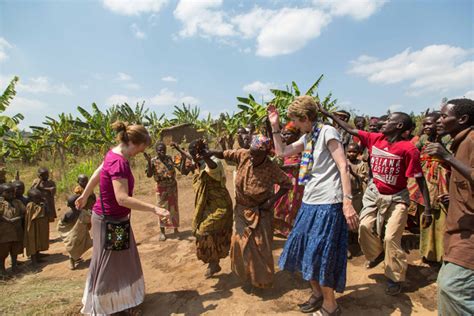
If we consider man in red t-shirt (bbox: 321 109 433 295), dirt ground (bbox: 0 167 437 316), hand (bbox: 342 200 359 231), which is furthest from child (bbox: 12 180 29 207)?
man in red t-shirt (bbox: 321 109 433 295)

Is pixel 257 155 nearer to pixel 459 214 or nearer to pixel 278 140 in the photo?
pixel 278 140

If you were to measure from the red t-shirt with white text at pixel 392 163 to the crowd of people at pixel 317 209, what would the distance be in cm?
1

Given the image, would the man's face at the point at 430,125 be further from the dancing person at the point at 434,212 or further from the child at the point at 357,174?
the child at the point at 357,174

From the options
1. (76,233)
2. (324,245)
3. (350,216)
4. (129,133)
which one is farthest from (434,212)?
(76,233)

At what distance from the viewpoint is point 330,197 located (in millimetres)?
2816

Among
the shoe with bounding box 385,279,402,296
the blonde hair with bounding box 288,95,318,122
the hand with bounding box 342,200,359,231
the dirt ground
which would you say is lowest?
the dirt ground

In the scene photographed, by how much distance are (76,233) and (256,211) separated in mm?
3319

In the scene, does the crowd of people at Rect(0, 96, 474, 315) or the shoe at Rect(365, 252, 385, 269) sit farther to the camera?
the shoe at Rect(365, 252, 385, 269)

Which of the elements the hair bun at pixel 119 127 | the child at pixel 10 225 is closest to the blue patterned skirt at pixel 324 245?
the hair bun at pixel 119 127

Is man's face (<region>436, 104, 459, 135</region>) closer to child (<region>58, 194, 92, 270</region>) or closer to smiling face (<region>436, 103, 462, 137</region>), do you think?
smiling face (<region>436, 103, 462, 137</region>)

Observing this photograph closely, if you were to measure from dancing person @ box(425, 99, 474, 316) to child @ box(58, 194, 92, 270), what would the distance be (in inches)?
195

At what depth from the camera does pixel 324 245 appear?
286 centimetres

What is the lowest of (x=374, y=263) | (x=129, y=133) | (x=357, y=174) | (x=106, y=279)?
(x=374, y=263)

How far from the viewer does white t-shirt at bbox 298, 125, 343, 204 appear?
2818 millimetres
